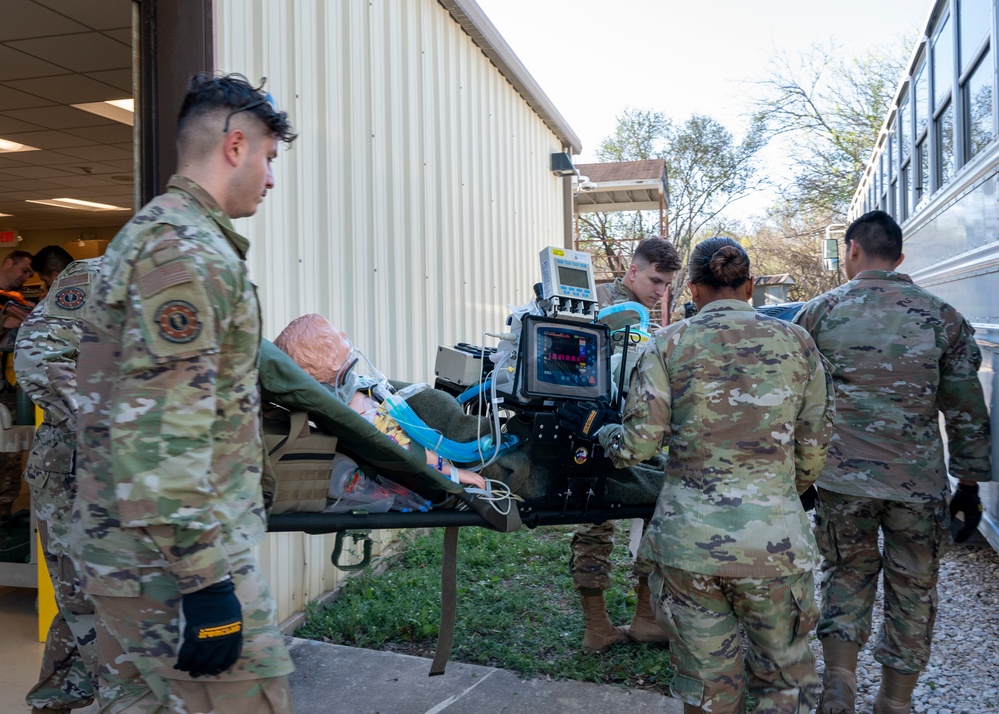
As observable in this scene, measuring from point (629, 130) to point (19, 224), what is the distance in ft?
72.2

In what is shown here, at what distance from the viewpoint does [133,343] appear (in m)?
1.66

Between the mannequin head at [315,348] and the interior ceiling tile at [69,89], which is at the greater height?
the interior ceiling tile at [69,89]

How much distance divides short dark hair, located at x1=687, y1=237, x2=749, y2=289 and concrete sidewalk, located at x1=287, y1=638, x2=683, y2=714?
71.3 inches

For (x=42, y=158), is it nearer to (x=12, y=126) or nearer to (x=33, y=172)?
(x=33, y=172)

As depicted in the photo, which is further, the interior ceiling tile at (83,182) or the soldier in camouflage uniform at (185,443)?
the interior ceiling tile at (83,182)

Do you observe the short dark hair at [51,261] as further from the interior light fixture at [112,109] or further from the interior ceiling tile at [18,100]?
the interior light fixture at [112,109]

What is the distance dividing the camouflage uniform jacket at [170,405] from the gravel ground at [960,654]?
117 inches

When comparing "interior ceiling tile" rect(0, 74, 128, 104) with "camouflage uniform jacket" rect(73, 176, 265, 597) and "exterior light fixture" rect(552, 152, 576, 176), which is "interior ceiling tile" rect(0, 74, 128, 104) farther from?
"camouflage uniform jacket" rect(73, 176, 265, 597)

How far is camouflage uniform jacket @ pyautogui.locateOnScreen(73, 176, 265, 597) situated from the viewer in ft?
5.39

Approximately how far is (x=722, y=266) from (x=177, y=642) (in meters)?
1.91

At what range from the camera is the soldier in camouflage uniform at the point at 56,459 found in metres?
2.99

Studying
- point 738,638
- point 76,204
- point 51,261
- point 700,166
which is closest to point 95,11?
point 51,261

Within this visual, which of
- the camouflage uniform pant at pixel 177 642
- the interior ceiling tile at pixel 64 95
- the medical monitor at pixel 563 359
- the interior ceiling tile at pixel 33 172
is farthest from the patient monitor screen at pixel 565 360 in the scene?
the interior ceiling tile at pixel 33 172

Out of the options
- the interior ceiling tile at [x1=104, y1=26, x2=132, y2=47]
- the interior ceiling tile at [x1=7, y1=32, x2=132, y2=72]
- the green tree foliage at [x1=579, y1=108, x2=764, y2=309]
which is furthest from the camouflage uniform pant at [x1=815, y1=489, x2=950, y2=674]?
the green tree foliage at [x1=579, y1=108, x2=764, y2=309]
